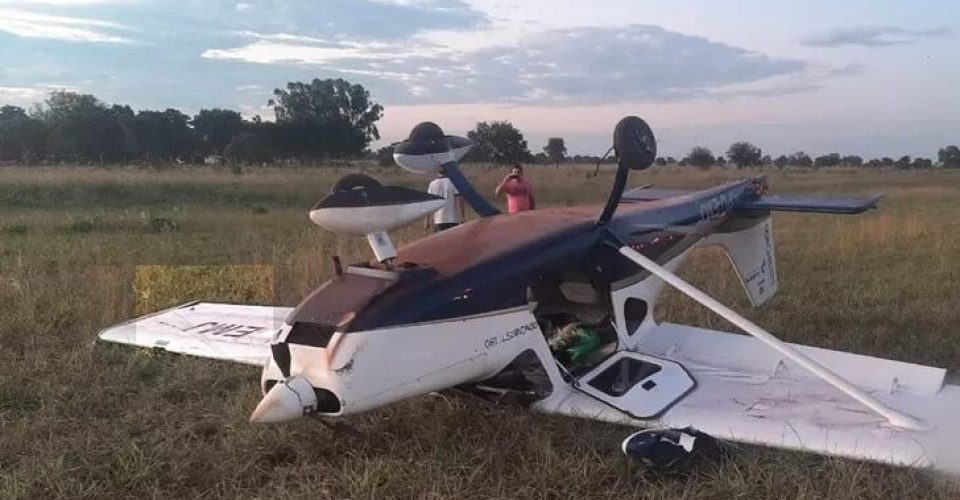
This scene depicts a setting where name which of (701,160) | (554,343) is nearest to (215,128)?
(701,160)

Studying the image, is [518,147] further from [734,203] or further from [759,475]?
[759,475]

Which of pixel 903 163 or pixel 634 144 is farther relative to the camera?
pixel 903 163

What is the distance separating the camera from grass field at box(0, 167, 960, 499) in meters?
4.01

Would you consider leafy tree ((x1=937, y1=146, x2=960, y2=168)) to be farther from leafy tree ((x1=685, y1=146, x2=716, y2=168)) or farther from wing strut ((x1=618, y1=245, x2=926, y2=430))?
wing strut ((x1=618, y1=245, x2=926, y2=430))

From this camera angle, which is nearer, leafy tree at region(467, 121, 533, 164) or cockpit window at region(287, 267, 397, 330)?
cockpit window at region(287, 267, 397, 330)

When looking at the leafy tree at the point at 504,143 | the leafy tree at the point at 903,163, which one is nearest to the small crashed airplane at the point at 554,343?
the leafy tree at the point at 504,143

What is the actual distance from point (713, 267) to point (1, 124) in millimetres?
60122

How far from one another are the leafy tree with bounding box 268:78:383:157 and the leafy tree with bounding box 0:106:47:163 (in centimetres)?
1544

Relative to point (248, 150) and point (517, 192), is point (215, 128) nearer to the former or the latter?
point (248, 150)

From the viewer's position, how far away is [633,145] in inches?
197

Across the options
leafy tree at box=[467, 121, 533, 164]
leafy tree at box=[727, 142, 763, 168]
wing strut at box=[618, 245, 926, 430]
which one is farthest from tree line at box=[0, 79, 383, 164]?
wing strut at box=[618, 245, 926, 430]

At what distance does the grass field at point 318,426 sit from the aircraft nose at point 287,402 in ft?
1.37

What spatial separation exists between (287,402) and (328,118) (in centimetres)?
5414

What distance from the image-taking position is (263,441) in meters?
4.52
